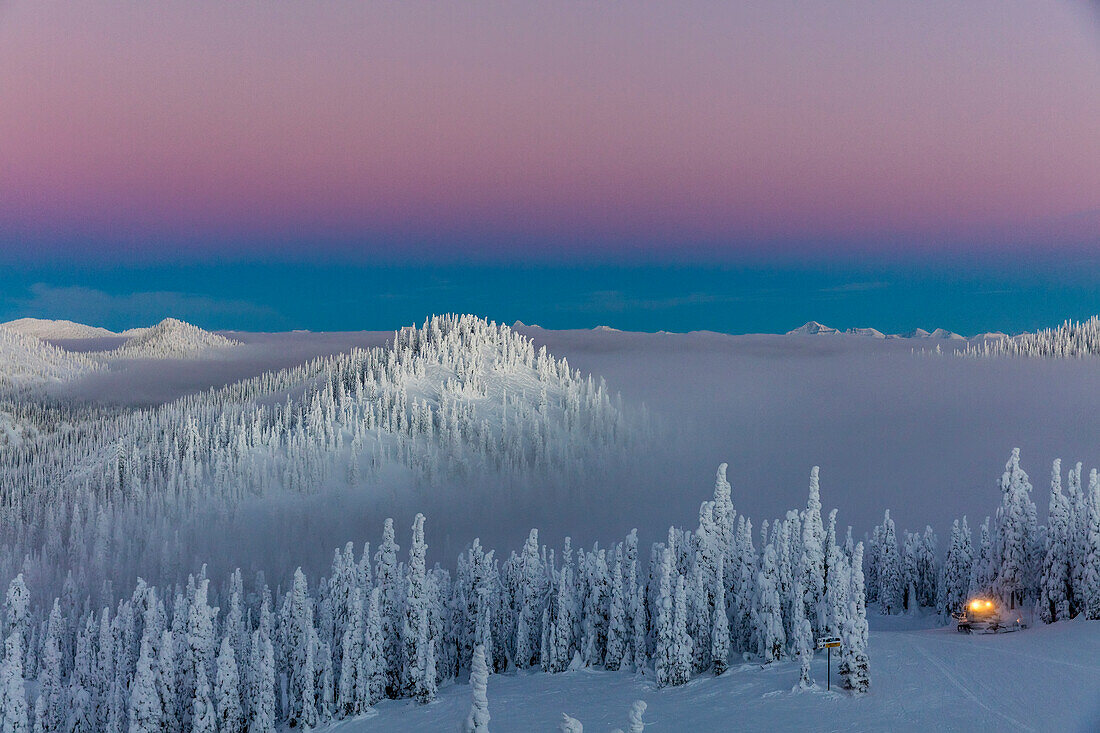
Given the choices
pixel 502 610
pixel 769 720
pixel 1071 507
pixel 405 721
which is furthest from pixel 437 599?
pixel 1071 507

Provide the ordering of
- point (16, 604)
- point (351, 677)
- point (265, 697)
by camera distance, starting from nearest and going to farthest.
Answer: point (265, 697)
point (351, 677)
point (16, 604)

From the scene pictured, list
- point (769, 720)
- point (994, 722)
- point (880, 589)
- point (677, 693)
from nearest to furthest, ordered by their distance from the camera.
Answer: point (994, 722), point (769, 720), point (677, 693), point (880, 589)

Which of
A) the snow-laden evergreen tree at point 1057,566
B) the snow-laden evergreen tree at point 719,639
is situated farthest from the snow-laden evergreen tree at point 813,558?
the snow-laden evergreen tree at point 1057,566

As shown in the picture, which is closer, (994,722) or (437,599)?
(994,722)

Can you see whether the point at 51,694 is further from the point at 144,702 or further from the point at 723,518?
the point at 723,518

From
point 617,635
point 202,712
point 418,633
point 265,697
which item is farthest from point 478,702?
point 202,712

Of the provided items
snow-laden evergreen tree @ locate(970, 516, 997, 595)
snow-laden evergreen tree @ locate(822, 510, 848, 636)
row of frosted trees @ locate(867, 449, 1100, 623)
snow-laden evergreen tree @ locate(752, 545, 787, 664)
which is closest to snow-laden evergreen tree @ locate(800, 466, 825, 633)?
snow-laden evergreen tree @ locate(752, 545, 787, 664)

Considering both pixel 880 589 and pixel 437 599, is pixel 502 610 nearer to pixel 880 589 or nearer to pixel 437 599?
pixel 437 599

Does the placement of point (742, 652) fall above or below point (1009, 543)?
below
